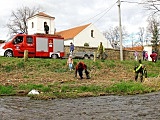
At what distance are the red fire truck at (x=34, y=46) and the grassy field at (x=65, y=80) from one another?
8.65 feet

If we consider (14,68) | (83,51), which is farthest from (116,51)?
(14,68)

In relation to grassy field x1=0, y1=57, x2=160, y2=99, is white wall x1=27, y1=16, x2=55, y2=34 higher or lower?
higher

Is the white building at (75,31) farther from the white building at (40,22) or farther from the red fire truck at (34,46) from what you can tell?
the red fire truck at (34,46)

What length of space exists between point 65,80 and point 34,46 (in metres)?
10.7

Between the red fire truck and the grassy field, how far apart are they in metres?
2.64

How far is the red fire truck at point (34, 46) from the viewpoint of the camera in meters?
27.6

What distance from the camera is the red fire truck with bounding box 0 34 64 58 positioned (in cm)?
2764

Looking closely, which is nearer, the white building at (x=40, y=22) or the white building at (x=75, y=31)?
the white building at (x=40, y=22)

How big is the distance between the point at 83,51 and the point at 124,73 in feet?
46.1

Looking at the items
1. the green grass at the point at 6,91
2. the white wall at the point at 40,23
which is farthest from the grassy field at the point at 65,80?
the white wall at the point at 40,23

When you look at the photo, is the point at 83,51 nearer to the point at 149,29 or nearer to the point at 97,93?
the point at 97,93

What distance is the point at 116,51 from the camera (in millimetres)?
41688

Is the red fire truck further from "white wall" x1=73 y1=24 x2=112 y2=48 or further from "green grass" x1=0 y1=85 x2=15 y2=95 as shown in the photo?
"white wall" x1=73 y1=24 x2=112 y2=48

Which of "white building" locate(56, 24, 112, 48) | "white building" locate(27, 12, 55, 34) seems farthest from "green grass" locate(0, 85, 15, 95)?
"white building" locate(56, 24, 112, 48)
